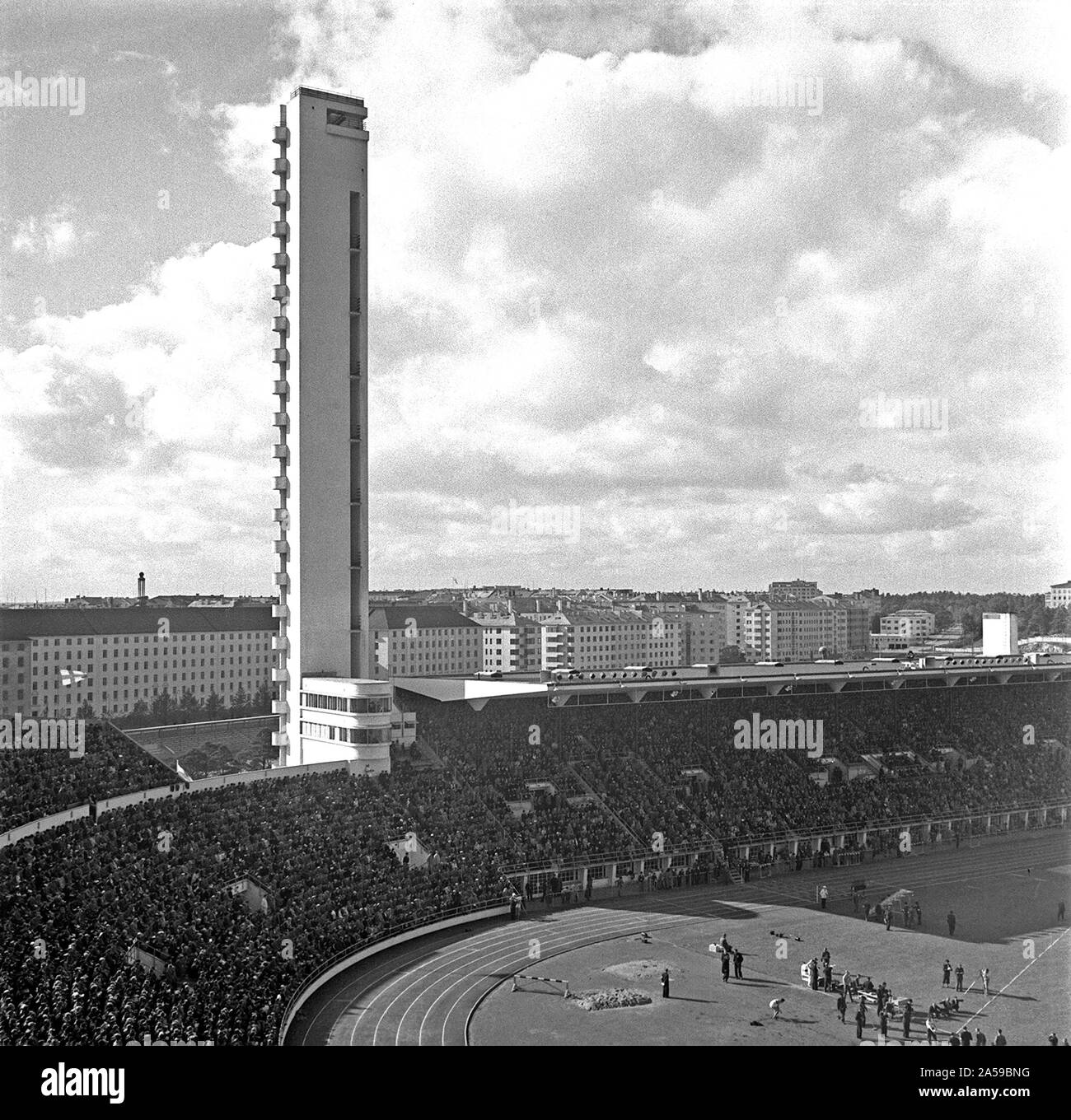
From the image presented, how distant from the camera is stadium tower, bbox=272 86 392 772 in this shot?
44625 millimetres

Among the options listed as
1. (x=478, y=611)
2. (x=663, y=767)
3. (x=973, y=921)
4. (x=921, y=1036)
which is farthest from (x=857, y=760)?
(x=478, y=611)

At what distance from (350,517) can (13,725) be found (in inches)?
551

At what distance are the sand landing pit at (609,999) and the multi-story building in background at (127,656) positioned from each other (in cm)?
5862

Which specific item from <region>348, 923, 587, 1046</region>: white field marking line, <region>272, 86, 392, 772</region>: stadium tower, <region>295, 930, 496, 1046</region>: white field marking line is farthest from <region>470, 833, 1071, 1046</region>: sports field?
<region>272, 86, 392, 772</region>: stadium tower

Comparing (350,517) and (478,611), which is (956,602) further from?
(350,517)

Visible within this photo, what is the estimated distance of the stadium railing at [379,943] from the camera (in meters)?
26.2

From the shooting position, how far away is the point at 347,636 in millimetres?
45656

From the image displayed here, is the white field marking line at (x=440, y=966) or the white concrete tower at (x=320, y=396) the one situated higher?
the white concrete tower at (x=320, y=396)

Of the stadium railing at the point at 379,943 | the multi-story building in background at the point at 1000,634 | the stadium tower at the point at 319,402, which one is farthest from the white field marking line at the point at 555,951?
the multi-story building in background at the point at 1000,634

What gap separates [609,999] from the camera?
27.8 meters

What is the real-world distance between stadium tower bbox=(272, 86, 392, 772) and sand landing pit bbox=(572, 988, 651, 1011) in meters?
18.6

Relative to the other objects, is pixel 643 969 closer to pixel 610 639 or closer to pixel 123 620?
pixel 123 620

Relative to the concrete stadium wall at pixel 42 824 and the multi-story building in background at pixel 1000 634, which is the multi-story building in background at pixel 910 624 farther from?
the concrete stadium wall at pixel 42 824
